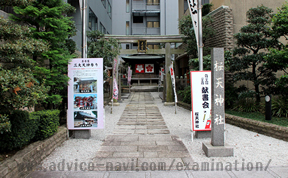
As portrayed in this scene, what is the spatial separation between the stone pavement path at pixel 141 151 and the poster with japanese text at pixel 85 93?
0.87 meters

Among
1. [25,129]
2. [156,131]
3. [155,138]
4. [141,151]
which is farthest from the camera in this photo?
[156,131]

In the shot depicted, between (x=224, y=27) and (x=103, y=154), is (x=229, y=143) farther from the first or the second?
(x=224, y=27)

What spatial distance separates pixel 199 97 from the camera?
566 cm

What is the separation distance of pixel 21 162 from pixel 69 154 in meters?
1.26

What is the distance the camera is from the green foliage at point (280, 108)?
7146 millimetres

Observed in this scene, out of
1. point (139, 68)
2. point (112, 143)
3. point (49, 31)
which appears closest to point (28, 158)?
point (112, 143)

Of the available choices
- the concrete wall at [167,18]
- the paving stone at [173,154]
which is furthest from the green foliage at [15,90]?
the concrete wall at [167,18]

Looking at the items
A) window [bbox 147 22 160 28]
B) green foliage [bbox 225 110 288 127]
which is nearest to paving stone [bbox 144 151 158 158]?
green foliage [bbox 225 110 288 127]

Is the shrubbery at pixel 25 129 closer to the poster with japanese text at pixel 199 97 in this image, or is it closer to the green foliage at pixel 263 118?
the poster with japanese text at pixel 199 97

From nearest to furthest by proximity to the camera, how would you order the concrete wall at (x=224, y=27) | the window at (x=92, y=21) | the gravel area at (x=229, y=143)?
the gravel area at (x=229, y=143) → the concrete wall at (x=224, y=27) → the window at (x=92, y=21)

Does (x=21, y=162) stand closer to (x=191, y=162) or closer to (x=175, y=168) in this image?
(x=175, y=168)

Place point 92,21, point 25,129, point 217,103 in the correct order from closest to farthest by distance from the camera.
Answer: point 25,129
point 217,103
point 92,21

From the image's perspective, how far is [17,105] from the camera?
10.2 feet

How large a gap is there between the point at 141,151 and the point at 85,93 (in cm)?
229
